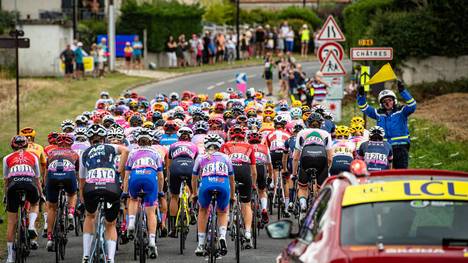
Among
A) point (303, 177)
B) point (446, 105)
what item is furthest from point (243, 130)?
point (446, 105)

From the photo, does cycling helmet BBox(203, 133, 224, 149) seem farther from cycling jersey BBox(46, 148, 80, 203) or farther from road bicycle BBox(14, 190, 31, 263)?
road bicycle BBox(14, 190, 31, 263)

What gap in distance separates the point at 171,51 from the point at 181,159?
138ft

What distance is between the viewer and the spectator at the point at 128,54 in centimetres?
5592

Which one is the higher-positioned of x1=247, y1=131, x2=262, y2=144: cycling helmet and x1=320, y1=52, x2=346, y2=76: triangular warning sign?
x1=320, y1=52, x2=346, y2=76: triangular warning sign

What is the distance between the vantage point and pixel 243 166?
1633 centimetres

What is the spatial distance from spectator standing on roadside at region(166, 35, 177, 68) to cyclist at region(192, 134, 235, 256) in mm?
42785

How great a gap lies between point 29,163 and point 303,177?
5.10 metres

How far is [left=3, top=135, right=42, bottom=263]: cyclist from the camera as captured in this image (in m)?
15.4

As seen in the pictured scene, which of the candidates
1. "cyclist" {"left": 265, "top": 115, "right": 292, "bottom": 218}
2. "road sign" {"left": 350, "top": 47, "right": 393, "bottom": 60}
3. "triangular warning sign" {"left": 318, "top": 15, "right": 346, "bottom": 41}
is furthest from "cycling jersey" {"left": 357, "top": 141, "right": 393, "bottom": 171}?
"triangular warning sign" {"left": 318, "top": 15, "right": 346, "bottom": 41}

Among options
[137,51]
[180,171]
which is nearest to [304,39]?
[137,51]

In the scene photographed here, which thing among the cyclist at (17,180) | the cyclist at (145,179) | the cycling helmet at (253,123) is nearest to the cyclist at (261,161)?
the cycling helmet at (253,123)

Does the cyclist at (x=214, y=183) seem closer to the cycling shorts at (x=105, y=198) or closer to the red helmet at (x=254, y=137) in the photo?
the cycling shorts at (x=105, y=198)

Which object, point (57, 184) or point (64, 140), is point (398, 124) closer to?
point (64, 140)

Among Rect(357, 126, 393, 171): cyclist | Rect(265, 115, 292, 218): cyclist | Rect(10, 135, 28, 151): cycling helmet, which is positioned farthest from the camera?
Rect(265, 115, 292, 218): cyclist
